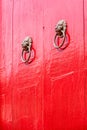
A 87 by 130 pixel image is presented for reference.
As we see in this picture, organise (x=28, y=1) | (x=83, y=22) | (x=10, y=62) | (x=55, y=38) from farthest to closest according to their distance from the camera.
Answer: (x=10, y=62) → (x=28, y=1) → (x=55, y=38) → (x=83, y=22)

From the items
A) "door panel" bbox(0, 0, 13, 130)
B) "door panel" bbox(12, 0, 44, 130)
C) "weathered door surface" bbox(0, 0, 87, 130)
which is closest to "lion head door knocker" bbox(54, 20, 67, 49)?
"weathered door surface" bbox(0, 0, 87, 130)

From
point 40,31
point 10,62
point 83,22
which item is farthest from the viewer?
point 10,62

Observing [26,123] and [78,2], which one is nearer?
[78,2]

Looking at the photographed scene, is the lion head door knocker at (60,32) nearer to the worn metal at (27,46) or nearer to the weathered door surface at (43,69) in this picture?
the weathered door surface at (43,69)

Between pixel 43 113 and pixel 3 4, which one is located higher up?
pixel 3 4

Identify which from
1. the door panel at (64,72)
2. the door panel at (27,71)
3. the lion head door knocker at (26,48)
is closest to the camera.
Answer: the door panel at (64,72)

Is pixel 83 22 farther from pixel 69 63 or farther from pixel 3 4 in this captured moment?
pixel 3 4

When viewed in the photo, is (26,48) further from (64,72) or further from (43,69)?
(64,72)

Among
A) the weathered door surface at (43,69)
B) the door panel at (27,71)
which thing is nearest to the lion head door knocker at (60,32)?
the weathered door surface at (43,69)

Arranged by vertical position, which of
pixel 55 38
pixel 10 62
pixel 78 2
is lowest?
pixel 10 62

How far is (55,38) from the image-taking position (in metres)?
2.21

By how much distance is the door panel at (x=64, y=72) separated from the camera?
199cm

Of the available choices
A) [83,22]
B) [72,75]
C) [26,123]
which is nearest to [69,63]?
[72,75]

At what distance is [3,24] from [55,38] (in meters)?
0.94
